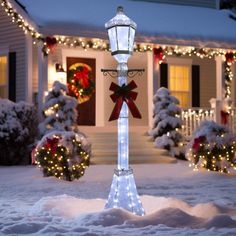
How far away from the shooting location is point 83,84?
1870cm

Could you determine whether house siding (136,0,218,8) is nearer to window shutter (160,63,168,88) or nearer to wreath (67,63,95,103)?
window shutter (160,63,168,88)

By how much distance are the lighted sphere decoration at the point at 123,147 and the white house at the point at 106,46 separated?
8.50m

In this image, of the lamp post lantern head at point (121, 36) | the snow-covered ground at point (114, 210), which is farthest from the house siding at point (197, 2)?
the lamp post lantern head at point (121, 36)

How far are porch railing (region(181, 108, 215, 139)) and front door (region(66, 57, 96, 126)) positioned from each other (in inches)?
123

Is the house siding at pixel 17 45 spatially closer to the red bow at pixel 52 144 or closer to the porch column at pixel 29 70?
the porch column at pixel 29 70

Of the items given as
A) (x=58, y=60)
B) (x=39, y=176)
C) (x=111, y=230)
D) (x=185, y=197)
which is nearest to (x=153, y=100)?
(x=58, y=60)

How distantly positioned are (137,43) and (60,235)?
11.9 meters

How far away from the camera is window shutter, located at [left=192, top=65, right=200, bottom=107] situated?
2069 cm

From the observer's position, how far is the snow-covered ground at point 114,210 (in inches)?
240

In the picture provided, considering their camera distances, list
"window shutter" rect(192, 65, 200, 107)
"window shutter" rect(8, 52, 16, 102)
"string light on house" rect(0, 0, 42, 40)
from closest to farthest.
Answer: "string light on house" rect(0, 0, 42, 40), "window shutter" rect(8, 52, 16, 102), "window shutter" rect(192, 65, 200, 107)

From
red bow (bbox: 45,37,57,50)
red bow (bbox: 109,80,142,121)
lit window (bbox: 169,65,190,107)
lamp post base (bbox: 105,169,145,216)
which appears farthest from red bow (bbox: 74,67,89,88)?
lamp post base (bbox: 105,169,145,216)

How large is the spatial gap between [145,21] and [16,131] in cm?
542

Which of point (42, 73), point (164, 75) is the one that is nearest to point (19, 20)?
point (42, 73)

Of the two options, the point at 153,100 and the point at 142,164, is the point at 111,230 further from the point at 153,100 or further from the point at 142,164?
the point at 153,100
